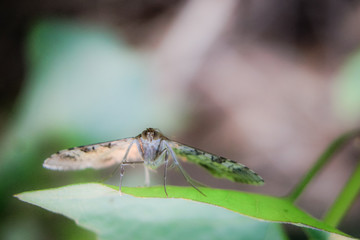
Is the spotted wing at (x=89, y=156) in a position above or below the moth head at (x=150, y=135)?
below

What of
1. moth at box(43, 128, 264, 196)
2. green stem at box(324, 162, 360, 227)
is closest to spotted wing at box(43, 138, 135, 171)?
moth at box(43, 128, 264, 196)

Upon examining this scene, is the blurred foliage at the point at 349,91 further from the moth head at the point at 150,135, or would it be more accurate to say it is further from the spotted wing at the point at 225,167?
the moth head at the point at 150,135

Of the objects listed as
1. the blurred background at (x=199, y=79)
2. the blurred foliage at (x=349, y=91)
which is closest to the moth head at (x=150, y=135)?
the blurred background at (x=199, y=79)

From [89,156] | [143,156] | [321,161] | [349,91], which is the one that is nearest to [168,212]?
[143,156]

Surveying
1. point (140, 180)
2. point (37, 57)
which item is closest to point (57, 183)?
point (140, 180)

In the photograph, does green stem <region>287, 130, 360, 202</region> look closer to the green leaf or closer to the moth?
the green leaf

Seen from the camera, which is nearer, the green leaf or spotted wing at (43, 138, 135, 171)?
the green leaf

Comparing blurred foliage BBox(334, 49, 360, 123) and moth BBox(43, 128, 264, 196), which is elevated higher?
blurred foliage BBox(334, 49, 360, 123)

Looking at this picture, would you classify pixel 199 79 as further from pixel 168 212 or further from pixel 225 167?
pixel 168 212
